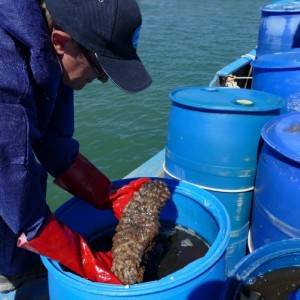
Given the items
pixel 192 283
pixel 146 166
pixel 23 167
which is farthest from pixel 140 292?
pixel 146 166

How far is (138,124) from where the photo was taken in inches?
289

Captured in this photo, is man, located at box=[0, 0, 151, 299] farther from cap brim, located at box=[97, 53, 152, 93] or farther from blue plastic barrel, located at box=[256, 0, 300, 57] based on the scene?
blue plastic barrel, located at box=[256, 0, 300, 57]

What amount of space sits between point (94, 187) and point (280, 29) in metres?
3.54

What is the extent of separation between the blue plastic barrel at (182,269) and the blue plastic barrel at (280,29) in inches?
129

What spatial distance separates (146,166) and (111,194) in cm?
162

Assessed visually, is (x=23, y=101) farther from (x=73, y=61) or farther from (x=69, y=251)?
(x=69, y=251)

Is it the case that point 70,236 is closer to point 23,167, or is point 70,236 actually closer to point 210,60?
point 23,167

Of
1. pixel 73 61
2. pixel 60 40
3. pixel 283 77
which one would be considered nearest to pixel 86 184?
pixel 73 61

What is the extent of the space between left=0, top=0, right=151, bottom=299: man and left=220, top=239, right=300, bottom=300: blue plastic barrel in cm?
54

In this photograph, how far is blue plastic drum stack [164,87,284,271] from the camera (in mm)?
2479

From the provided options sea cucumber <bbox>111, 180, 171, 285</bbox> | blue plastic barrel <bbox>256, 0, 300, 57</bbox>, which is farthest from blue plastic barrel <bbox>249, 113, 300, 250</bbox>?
blue plastic barrel <bbox>256, 0, 300, 57</bbox>

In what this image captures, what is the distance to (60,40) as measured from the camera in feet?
4.81

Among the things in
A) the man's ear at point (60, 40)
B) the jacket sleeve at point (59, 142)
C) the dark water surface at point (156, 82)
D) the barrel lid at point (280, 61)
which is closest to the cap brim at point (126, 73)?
the man's ear at point (60, 40)

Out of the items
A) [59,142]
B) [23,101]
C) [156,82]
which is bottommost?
[156,82]
